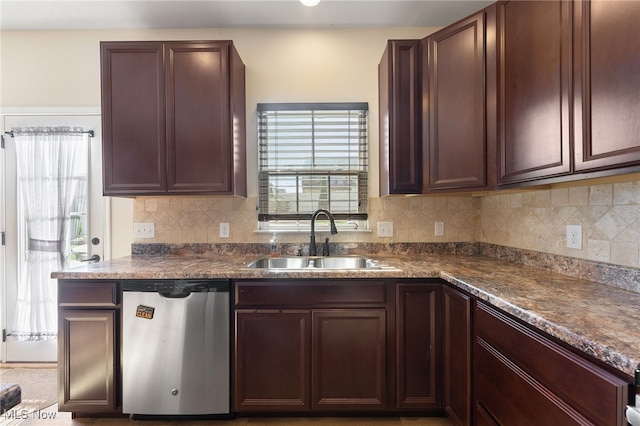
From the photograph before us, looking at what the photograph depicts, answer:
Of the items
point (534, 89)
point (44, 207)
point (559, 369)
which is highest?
point (534, 89)

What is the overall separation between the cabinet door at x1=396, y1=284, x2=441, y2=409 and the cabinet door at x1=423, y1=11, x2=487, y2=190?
70 centimetres

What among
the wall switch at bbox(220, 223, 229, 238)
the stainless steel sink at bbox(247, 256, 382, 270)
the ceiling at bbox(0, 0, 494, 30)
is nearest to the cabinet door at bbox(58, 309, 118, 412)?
the wall switch at bbox(220, 223, 229, 238)

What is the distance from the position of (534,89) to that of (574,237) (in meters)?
0.79

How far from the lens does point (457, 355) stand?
156cm

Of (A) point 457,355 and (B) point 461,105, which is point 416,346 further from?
(B) point 461,105

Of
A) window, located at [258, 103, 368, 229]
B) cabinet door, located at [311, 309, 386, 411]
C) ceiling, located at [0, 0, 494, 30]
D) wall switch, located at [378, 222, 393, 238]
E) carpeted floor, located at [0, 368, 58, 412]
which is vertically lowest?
carpeted floor, located at [0, 368, 58, 412]

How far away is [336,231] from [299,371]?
975mm

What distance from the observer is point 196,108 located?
205cm

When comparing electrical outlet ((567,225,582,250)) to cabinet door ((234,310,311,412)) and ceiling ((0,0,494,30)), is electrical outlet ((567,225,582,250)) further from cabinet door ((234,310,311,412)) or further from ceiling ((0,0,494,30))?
ceiling ((0,0,494,30))

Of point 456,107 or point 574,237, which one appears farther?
point 456,107

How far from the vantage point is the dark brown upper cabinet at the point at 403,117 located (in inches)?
80.0

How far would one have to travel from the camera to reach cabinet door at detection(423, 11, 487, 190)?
5.62 feet

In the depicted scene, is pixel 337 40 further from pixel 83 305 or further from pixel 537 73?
pixel 83 305

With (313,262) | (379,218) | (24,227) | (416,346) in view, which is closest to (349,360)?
(416,346)
